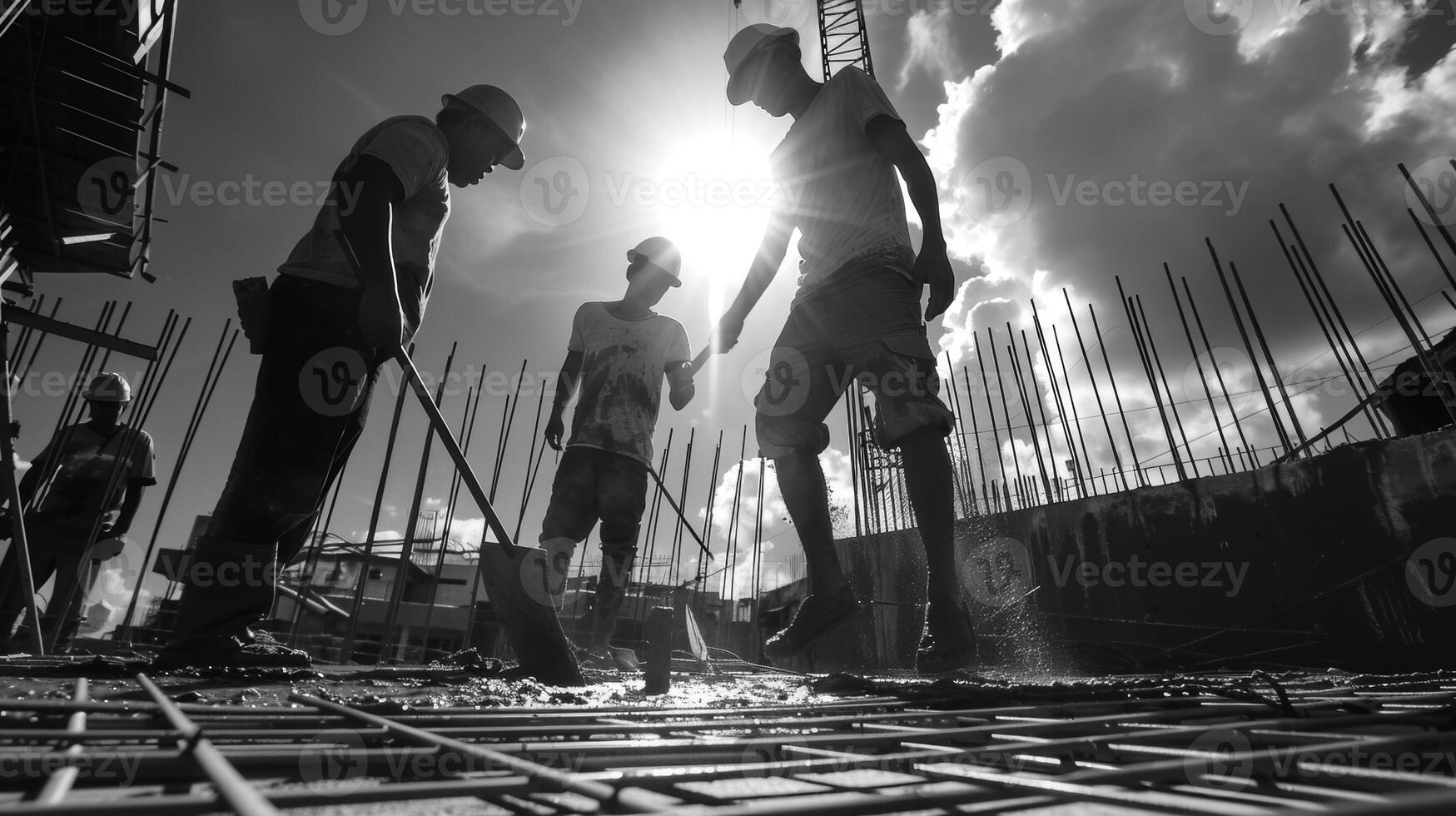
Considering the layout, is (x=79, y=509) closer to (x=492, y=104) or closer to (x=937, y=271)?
(x=492, y=104)

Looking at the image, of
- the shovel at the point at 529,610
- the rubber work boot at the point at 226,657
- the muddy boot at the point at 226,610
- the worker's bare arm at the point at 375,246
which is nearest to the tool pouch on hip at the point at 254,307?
the worker's bare arm at the point at 375,246

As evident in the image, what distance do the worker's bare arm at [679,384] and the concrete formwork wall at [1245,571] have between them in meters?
2.45

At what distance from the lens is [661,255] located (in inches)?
141

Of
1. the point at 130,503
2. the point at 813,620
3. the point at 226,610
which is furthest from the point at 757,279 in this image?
the point at 130,503

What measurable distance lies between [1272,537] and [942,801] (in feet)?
13.1

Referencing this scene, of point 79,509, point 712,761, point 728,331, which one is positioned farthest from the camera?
point 79,509

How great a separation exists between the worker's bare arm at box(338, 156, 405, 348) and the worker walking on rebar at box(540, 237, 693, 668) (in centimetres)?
123

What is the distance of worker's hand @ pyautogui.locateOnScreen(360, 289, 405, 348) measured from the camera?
1.97m

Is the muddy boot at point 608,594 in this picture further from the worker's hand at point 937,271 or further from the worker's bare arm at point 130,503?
the worker's bare arm at point 130,503

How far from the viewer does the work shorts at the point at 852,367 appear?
2.03 metres

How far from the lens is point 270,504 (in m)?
1.93

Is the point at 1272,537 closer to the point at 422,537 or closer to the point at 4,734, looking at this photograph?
the point at 4,734

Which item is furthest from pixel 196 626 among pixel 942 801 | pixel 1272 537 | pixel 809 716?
pixel 1272 537

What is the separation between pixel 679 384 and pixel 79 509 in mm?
4350
